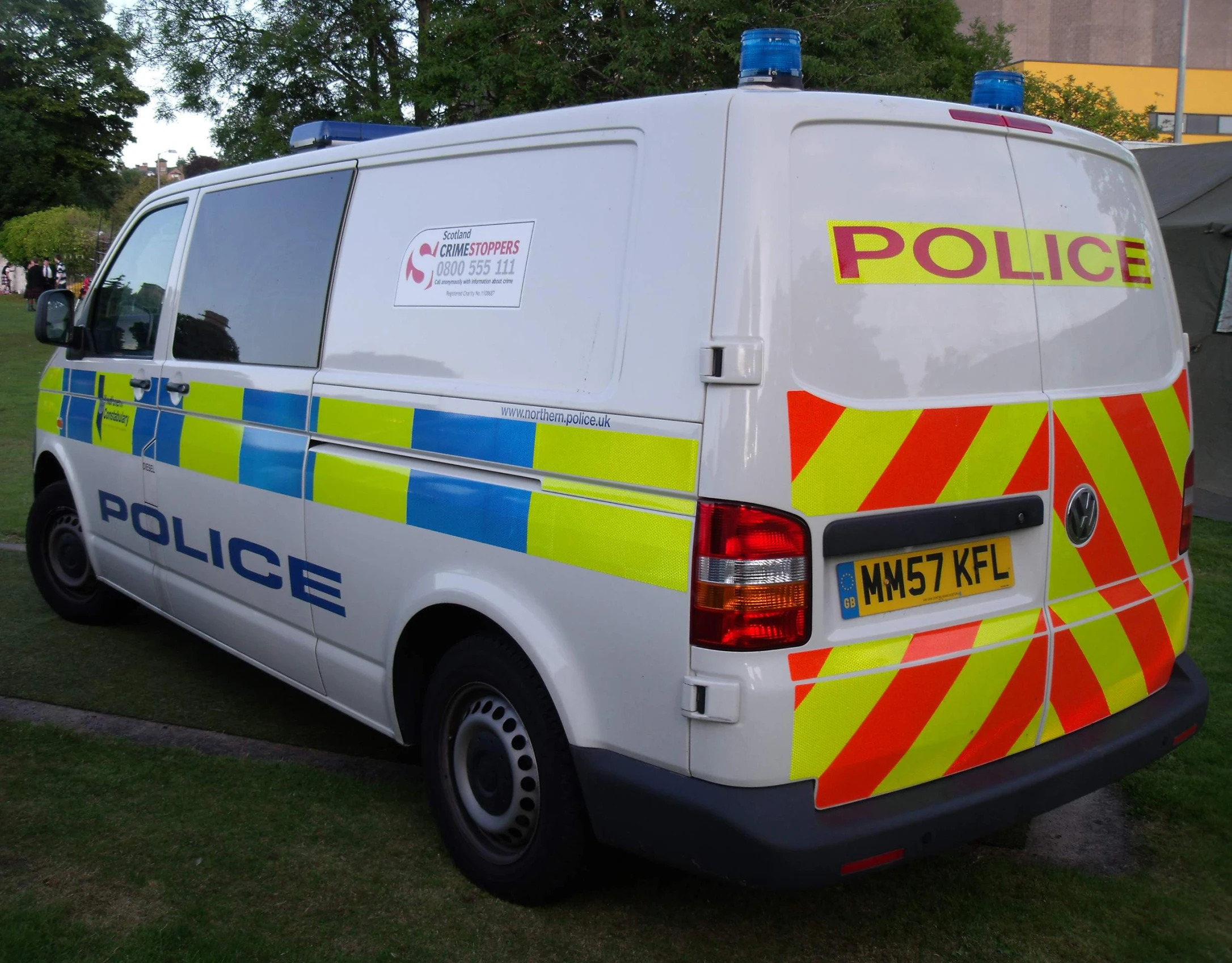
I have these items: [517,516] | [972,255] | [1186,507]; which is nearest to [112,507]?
[517,516]

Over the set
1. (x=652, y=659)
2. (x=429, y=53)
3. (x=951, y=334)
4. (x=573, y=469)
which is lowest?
(x=652, y=659)

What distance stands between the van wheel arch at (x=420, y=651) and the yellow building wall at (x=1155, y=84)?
163ft

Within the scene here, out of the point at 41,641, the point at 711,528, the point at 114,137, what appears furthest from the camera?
the point at 114,137

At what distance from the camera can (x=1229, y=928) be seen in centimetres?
296

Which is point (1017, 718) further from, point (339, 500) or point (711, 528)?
point (339, 500)

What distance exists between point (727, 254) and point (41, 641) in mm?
4270

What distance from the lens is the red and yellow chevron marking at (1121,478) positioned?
279cm

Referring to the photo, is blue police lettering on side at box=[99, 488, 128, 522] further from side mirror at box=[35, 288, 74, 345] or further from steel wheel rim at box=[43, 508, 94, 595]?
side mirror at box=[35, 288, 74, 345]

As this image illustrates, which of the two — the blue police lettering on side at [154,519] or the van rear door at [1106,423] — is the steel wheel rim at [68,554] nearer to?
the blue police lettering on side at [154,519]

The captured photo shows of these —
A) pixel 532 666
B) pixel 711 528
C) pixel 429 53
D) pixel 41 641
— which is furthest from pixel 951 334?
pixel 429 53

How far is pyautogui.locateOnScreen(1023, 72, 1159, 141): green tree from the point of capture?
91.5 feet

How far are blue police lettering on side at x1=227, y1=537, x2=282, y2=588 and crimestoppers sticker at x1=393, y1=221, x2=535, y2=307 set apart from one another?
1046 mm

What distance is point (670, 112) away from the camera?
2561 millimetres

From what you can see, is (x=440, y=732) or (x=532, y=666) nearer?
(x=532, y=666)
